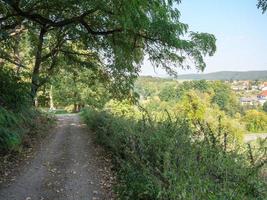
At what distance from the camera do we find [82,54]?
1836cm

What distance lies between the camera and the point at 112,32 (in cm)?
1326

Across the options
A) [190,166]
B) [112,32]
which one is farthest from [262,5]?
[112,32]

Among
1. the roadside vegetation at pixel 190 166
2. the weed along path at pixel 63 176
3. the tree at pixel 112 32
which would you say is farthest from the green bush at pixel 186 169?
the tree at pixel 112 32

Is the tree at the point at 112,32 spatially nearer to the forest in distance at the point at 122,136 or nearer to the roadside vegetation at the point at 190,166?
the forest in distance at the point at 122,136

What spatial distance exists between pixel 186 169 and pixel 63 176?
4.66 metres

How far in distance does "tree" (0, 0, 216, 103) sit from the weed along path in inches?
84.7

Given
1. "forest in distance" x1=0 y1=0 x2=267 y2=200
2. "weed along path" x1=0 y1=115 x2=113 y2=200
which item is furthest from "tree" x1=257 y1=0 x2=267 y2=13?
"weed along path" x1=0 y1=115 x2=113 y2=200

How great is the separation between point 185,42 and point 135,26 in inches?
129

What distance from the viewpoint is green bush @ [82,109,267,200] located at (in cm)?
467

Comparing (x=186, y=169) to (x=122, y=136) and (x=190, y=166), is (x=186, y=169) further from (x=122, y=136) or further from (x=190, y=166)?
(x=122, y=136)

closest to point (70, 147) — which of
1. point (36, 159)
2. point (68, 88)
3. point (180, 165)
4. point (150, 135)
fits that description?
point (36, 159)

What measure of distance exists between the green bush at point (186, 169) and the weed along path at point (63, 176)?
887mm

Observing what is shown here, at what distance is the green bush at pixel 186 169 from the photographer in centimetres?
467

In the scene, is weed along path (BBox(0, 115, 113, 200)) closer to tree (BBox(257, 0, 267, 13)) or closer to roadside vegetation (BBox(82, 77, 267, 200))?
roadside vegetation (BBox(82, 77, 267, 200))
